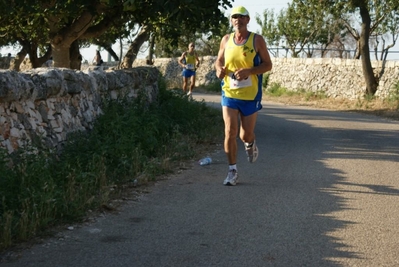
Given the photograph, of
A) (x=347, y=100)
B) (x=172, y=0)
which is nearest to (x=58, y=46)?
(x=172, y=0)

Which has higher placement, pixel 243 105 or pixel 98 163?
pixel 243 105

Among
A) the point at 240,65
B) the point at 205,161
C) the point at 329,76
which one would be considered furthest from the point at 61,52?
the point at 329,76

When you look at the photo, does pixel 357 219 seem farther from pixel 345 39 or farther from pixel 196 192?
pixel 345 39

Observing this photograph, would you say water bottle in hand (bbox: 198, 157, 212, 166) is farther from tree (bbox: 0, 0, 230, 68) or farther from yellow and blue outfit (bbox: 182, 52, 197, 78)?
yellow and blue outfit (bbox: 182, 52, 197, 78)

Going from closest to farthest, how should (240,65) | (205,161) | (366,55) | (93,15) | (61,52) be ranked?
(240,65) < (205,161) < (93,15) < (61,52) < (366,55)

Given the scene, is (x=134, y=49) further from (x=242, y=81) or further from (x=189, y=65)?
(x=242, y=81)

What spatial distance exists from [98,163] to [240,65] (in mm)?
1953

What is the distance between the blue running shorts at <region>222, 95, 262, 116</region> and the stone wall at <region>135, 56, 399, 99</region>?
51.8 feet

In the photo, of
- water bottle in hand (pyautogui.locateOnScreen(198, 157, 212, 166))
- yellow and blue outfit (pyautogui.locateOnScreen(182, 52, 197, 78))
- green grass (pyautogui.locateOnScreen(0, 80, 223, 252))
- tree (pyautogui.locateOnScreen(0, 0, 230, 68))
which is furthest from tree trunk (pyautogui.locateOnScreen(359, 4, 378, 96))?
water bottle in hand (pyautogui.locateOnScreen(198, 157, 212, 166))

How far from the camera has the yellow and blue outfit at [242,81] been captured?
361 inches

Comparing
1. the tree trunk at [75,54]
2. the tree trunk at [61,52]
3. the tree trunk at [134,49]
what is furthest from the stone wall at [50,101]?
the tree trunk at [134,49]

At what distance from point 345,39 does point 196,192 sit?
5823cm

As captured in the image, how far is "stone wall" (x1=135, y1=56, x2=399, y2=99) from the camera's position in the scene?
27.5 meters

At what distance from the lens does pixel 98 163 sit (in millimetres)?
8984
